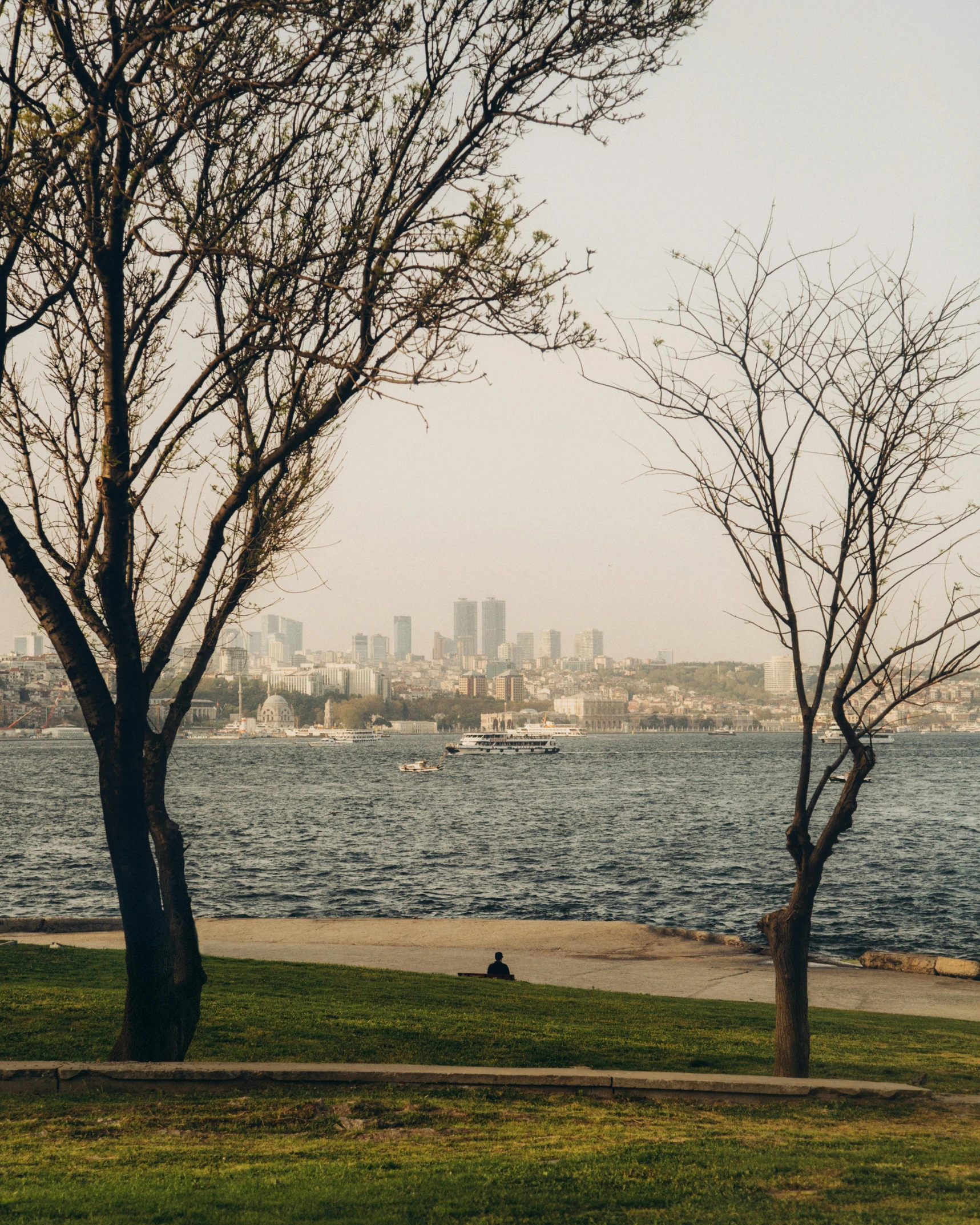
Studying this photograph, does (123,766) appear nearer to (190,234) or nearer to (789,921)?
(190,234)

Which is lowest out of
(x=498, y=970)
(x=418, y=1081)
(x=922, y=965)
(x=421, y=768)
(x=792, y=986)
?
(x=421, y=768)

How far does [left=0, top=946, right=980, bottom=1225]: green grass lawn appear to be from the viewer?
463 cm

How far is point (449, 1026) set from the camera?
961 centimetres

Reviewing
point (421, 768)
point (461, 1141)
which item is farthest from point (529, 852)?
point (421, 768)

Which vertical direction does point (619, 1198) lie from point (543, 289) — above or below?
below

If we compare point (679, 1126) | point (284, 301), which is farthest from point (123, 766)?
point (679, 1126)

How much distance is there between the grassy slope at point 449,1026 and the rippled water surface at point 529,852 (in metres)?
14.4

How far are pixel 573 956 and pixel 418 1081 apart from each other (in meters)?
12.3

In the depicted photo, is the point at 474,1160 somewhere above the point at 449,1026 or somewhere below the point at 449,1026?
above

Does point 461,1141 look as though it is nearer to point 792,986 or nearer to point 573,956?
point 792,986

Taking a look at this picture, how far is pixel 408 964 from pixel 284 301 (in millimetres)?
11270

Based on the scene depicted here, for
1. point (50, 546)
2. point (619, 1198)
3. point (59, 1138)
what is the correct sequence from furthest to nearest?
point (50, 546) → point (59, 1138) → point (619, 1198)

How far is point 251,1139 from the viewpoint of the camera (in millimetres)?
5676

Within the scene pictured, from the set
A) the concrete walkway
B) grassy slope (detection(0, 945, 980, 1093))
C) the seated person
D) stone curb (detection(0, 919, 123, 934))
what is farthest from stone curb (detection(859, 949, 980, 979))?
stone curb (detection(0, 919, 123, 934))
